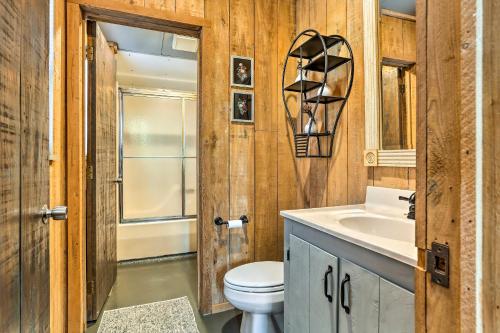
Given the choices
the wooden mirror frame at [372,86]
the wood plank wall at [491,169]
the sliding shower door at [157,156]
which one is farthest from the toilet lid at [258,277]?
the sliding shower door at [157,156]

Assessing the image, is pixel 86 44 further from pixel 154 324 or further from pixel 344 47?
pixel 154 324

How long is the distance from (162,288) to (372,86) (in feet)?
7.53

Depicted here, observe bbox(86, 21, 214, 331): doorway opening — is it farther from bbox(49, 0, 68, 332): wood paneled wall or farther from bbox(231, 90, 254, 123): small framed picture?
bbox(231, 90, 254, 123): small framed picture

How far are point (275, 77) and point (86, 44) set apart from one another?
1.37 metres

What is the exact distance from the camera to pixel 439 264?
0.47m

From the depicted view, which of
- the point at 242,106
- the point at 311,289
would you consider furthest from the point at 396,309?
the point at 242,106

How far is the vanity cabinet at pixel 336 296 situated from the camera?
83 centimetres

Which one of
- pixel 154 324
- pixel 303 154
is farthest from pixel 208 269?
pixel 303 154

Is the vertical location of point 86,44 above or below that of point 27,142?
above

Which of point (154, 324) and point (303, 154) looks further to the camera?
point (303, 154)

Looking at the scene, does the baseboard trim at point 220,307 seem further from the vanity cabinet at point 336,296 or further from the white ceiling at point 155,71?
the white ceiling at point 155,71

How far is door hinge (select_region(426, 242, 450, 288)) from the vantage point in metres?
0.45

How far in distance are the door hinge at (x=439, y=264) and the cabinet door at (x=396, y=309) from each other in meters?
0.37

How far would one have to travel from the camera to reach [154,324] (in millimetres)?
1858
